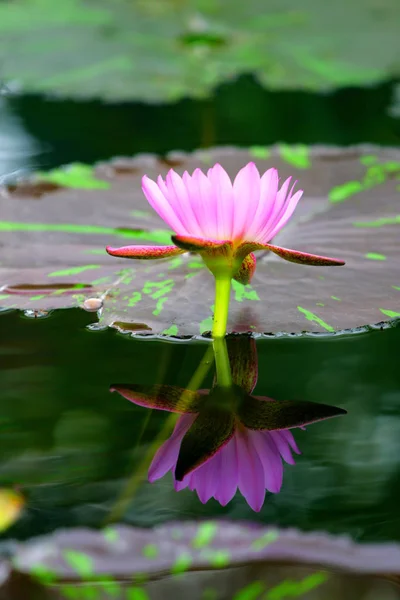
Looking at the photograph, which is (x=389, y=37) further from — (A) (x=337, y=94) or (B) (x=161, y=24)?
(B) (x=161, y=24)

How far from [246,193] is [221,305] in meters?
0.17

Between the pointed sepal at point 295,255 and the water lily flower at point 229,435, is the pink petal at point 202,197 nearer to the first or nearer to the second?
A: the pointed sepal at point 295,255

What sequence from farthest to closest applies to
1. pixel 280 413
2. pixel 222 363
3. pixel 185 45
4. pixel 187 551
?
pixel 185 45 → pixel 222 363 → pixel 280 413 → pixel 187 551

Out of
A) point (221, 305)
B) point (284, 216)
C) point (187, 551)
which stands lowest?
point (187, 551)

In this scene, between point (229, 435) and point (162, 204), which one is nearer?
point (229, 435)

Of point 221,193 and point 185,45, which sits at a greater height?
point 185,45

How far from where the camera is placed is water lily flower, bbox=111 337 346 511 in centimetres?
71

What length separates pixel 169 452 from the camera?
0.76m

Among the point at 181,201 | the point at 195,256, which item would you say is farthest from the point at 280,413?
the point at 195,256

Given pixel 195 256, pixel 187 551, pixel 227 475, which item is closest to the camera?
pixel 187 551

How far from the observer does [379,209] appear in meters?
1.42

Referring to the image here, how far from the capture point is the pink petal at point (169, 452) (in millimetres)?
732

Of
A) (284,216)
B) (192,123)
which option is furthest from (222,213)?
(192,123)

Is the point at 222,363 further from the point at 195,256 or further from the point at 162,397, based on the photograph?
the point at 195,256
